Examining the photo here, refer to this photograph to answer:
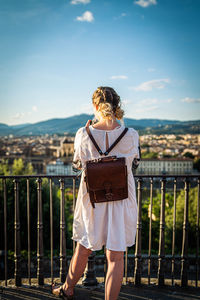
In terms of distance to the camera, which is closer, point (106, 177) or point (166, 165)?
point (106, 177)

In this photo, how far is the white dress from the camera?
1.85 metres

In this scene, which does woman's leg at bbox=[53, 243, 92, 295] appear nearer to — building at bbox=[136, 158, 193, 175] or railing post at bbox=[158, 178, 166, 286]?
railing post at bbox=[158, 178, 166, 286]

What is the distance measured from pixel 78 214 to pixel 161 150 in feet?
290

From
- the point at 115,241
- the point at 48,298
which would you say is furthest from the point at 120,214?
the point at 48,298

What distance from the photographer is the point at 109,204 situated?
1.89 m

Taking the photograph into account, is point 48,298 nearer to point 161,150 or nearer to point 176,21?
point 176,21

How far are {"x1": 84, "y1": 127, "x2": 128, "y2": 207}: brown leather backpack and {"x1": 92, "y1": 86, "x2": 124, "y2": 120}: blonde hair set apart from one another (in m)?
0.14

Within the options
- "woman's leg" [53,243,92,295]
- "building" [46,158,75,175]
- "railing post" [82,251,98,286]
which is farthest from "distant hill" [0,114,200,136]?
"woman's leg" [53,243,92,295]

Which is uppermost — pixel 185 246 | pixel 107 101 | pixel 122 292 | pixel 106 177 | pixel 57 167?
pixel 107 101

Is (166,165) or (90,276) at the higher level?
(90,276)

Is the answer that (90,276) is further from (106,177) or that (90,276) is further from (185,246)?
(106,177)

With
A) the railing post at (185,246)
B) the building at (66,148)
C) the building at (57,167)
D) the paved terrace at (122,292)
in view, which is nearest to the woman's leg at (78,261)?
the paved terrace at (122,292)

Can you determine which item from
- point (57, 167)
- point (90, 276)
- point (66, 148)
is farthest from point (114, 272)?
point (66, 148)

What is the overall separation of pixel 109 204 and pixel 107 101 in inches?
26.0
